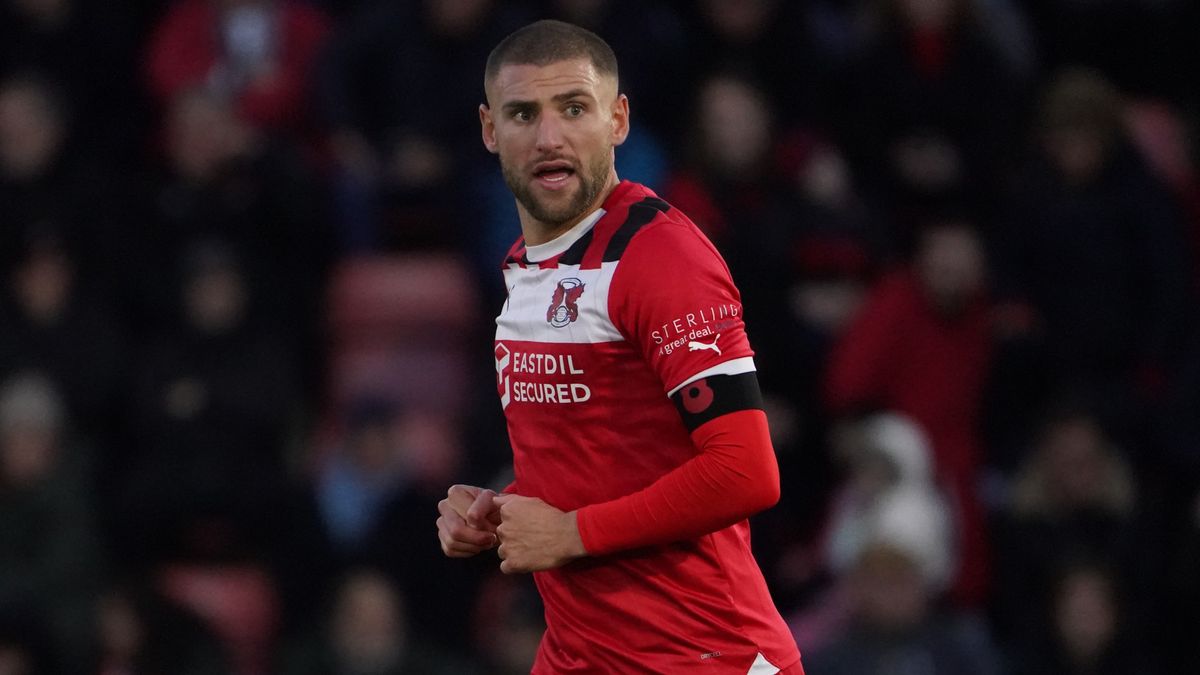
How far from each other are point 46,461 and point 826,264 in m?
3.45

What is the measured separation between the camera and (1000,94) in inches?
346

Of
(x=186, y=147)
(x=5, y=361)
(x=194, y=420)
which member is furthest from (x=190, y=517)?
(x=186, y=147)

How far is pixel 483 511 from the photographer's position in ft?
13.3

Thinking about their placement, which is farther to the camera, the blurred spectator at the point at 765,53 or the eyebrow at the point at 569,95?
the blurred spectator at the point at 765,53

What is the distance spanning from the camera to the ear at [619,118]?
413 cm

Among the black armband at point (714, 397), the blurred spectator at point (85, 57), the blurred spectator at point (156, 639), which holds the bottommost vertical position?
the blurred spectator at point (156, 639)

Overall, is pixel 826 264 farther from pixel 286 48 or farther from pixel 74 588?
pixel 74 588

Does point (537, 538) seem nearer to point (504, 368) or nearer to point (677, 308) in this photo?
point (504, 368)

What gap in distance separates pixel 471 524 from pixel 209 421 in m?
4.55

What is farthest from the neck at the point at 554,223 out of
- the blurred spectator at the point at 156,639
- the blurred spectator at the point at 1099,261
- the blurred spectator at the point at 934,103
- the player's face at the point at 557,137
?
the blurred spectator at the point at 934,103

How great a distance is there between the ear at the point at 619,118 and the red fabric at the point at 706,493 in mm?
741

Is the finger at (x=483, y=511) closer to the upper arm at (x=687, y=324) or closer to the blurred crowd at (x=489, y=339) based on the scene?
the upper arm at (x=687, y=324)

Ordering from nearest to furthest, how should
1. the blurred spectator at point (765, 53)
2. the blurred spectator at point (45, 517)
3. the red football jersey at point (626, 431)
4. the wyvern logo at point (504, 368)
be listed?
the red football jersey at point (626, 431) → the wyvern logo at point (504, 368) → the blurred spectator at point (45, 517) → the blurred spectator at point (765, 53)

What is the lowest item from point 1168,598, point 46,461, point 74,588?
point 1168,598
